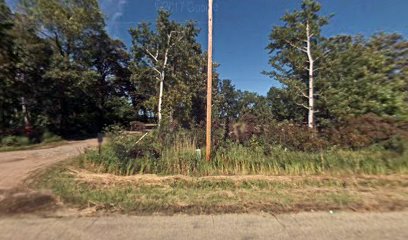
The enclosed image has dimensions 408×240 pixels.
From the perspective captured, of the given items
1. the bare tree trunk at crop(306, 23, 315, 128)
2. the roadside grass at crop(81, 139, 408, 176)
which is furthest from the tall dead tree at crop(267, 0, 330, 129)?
the roadside grass at crop(81, 139, 408, 176)

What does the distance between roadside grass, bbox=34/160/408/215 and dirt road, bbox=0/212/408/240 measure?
0.34 m

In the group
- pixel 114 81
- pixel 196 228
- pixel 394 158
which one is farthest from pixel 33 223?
pixel 114 81

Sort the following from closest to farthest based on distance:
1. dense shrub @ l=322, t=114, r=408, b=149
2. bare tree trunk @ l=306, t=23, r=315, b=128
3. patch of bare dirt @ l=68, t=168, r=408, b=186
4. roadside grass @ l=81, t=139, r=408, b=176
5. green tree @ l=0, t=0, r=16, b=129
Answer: patch of bare dirt @ l=68, t=168, r=408, b=186 → roadside grass @ l=81, t=139, r=408, b=176 → dense shrub @ l=322, t=114, r=408, b=149 → green tree @ l=0, t=0, r=16, b=129 → bare tree trunk @ l=306, t=23, r=315, b=128

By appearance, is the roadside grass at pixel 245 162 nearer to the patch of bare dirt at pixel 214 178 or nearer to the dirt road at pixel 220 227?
the patch of bare dirt at pixel 214 178

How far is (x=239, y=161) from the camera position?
804 cm

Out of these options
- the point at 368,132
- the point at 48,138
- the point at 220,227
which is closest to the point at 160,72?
the point at 48,138

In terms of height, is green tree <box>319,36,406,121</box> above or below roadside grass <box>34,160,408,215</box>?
above

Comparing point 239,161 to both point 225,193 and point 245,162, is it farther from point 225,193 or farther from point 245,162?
point 225,193

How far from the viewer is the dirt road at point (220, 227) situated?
3.90 meters

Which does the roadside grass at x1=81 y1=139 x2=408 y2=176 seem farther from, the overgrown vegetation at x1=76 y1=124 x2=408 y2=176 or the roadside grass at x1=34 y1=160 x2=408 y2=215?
the roadside grass at x1=34 y1=160 x2=408 y2=215

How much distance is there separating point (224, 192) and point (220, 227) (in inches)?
65.7

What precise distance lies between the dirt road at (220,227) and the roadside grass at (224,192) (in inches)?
13.2

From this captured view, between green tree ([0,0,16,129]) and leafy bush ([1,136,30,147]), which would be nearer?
leafy bush ([1,136,30,147])

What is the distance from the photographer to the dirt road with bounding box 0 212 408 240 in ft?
Answer: 12.8
